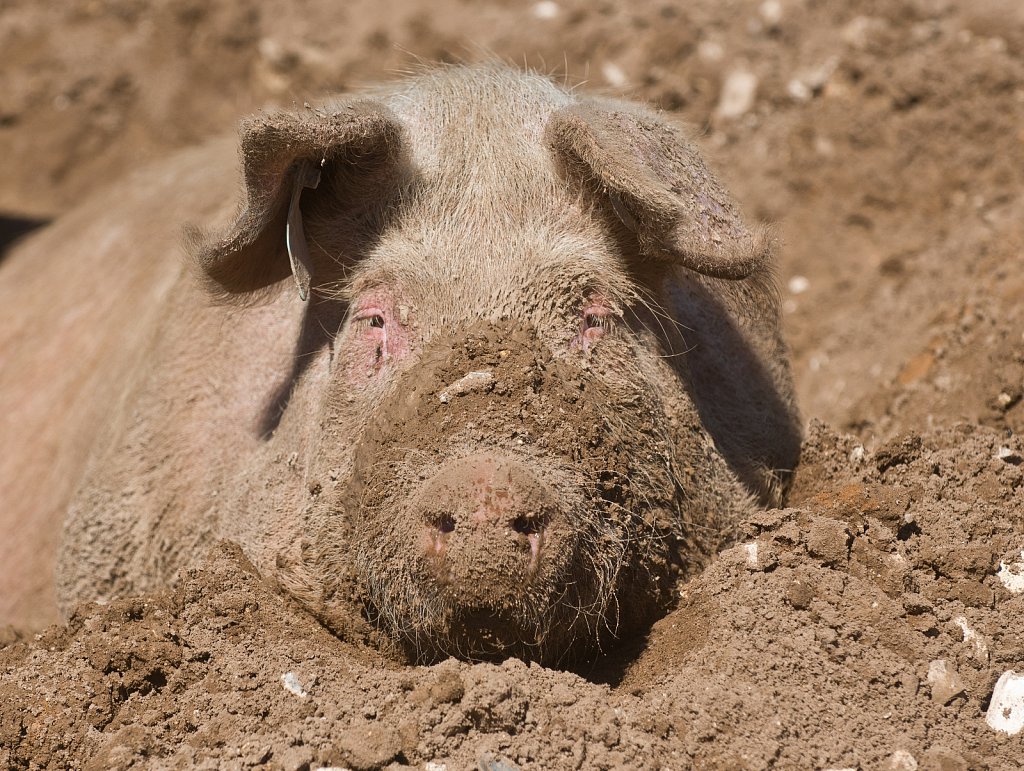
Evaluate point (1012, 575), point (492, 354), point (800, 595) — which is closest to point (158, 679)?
point (492, 354)

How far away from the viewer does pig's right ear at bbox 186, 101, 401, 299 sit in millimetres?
3602

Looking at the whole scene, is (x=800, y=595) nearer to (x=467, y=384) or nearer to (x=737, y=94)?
(x=467, y=384)

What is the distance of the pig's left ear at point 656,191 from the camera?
364cm

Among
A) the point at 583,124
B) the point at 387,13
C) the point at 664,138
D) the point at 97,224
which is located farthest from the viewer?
the point at 387,13

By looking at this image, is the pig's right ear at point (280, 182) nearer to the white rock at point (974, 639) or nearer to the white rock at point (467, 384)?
the white rock at point (467, 384)

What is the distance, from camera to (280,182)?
12.3 feet

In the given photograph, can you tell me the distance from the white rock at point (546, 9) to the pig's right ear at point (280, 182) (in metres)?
5.16

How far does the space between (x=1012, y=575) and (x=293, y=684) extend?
2086 mm

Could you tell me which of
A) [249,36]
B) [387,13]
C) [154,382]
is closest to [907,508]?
[154,382]

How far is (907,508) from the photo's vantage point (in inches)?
148

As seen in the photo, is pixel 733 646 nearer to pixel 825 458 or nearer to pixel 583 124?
pixel 825 458

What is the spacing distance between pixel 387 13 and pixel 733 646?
290 inches

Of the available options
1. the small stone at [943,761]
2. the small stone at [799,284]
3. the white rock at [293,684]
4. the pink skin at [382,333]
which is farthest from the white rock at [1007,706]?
the small stone at [799,284]

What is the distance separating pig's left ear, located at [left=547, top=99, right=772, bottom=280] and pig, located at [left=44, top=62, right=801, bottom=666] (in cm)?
1
